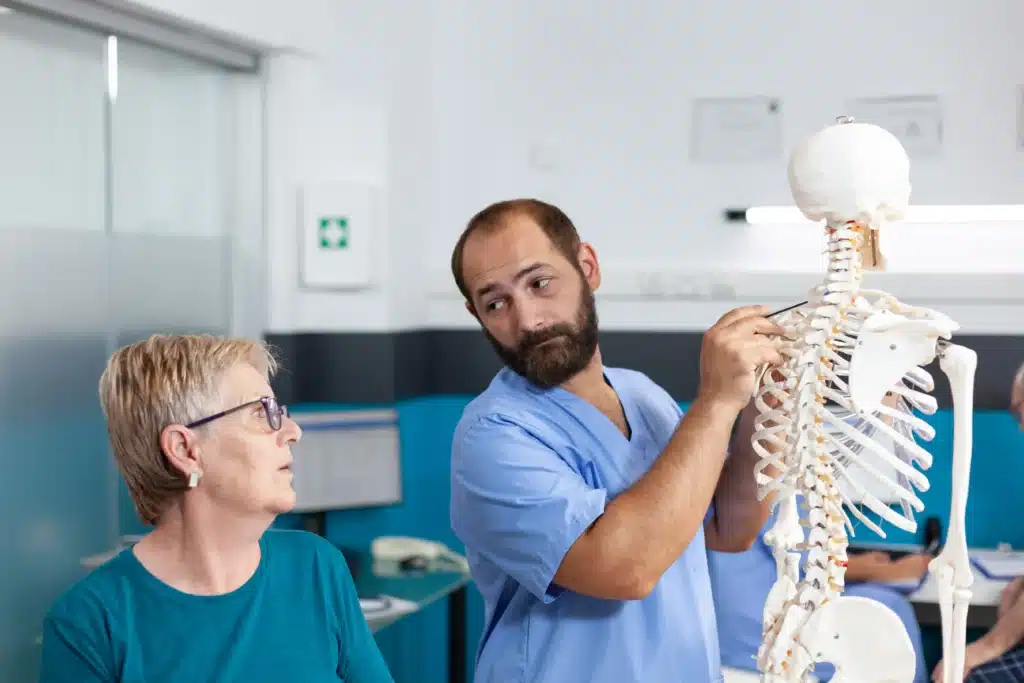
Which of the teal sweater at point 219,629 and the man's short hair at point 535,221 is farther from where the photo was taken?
the man's short hair at point 535,221

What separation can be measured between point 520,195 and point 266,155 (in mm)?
859

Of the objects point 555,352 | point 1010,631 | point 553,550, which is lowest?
point 1010,631

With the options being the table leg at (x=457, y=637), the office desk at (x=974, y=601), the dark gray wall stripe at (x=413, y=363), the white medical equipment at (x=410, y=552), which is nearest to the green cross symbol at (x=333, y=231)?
the dark gray wall stripe at (x=413, y=363)

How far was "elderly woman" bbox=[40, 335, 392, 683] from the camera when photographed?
1.43 metres

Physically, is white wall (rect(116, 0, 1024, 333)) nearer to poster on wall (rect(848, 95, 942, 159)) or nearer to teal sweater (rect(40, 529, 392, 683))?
poster on wall (rect(848, 95, 942, 159))

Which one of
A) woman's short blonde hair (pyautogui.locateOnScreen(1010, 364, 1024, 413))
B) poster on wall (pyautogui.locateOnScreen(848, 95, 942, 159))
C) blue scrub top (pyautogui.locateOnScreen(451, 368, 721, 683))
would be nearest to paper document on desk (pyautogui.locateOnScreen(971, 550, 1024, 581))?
woman's short blonde hair (pyautogui.locateOnScreen(1010, 364, 1024, 413))

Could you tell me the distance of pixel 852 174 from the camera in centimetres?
139

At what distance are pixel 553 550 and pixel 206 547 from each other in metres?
0.43

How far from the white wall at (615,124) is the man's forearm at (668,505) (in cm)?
233

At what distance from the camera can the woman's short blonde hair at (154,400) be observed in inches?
57.5

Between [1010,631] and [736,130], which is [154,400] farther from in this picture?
[736,130]

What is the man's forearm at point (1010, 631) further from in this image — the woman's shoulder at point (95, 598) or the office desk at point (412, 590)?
the woman's shoulder at point (95, 598)

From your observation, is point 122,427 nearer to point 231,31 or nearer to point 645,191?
point 231,31

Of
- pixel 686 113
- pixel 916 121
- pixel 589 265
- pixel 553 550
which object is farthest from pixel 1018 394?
pixel 553 550
